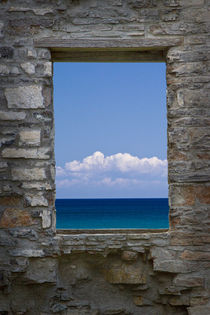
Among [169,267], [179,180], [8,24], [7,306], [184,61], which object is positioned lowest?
[7,306]

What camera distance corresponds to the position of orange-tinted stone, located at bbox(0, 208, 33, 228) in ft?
12.0

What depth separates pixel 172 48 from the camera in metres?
→ 3.75

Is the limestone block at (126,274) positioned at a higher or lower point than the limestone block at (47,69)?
lower

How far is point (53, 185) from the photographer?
3.71m

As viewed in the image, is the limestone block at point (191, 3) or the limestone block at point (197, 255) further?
the limestone block at point (191, 3)

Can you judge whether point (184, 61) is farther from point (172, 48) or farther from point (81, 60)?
point (81, 60)

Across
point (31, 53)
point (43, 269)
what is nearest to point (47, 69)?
point (31, 53)

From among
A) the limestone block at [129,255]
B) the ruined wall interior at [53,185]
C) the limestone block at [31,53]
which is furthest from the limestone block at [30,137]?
the limestone block at [129,255]

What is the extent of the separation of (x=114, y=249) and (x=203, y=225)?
0.82m

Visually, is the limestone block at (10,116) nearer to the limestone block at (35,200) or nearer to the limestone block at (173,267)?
the limestone block at (35,200)

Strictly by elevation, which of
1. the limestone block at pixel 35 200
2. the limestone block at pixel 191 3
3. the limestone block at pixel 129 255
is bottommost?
the limestone block at pixel 129 255

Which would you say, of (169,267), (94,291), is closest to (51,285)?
(94,291)

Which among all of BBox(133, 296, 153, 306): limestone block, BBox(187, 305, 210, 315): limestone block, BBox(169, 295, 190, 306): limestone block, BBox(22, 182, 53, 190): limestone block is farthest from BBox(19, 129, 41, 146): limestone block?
BBox(187, 305, 210, 315): limestone block

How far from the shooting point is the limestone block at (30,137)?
12.1 feet
